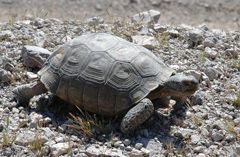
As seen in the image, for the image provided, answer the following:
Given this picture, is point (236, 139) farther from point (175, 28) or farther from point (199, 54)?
point (175, 28)

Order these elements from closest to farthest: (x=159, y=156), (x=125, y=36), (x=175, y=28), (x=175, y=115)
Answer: (x=159, y=156) < (x=175, y=115) < (x=125, y=36) < (x=175, y=28)

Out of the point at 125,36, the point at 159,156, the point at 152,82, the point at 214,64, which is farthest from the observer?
the point at 125,36

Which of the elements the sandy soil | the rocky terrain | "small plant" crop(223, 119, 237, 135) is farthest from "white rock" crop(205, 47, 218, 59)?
the sandy soil

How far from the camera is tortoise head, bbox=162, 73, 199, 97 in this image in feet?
18.1

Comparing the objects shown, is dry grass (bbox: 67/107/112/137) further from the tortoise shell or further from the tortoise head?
the tortoise head

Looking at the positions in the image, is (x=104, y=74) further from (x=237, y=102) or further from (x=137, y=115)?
(x=237, y=102)

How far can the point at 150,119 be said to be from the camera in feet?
19.0

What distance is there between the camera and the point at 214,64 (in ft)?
23.6

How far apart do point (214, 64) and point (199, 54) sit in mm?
304

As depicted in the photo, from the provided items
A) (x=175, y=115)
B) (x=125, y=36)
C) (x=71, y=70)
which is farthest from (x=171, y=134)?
(x=125, y=36)

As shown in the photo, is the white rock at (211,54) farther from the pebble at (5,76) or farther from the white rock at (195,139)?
the pebble at (5,76)

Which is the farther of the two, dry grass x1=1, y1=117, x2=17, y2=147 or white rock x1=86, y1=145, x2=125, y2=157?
dry grass x1=1, y1=117, x2=17, y2=147

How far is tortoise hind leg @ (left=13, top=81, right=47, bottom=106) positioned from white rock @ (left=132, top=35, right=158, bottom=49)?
177 cm

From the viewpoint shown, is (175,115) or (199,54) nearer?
(175,115)
